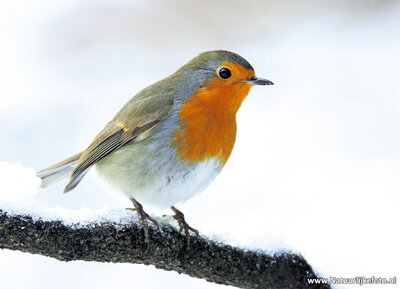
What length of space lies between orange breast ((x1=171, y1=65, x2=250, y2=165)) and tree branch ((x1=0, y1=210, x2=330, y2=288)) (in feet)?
1.43

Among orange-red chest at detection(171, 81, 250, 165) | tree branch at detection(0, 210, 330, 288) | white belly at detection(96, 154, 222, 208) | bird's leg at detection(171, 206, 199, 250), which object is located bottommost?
tree branch at detection(0, 210, 330, 288)

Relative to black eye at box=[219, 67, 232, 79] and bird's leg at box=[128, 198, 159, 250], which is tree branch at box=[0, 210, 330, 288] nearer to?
bird's leg at box=[128, 198, 159, 250]

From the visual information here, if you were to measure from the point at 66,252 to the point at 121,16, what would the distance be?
3.76 metres

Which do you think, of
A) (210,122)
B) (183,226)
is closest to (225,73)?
(210,122)

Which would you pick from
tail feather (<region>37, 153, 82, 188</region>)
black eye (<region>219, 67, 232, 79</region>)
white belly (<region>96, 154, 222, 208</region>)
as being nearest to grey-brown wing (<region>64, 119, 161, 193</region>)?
white belly (<region>96, 154, 222, 208</region>)

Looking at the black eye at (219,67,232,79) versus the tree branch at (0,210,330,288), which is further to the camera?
the black eye at (219,67,232,79)

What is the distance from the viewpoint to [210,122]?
9.42 ft

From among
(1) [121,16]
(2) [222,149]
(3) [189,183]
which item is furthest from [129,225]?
(1) [121,16]

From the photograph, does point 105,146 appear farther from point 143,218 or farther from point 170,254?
point 170,254

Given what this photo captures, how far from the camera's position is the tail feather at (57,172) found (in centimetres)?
320

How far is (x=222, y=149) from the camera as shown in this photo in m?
2.92

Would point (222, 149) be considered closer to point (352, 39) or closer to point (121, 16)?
point (121, 16)

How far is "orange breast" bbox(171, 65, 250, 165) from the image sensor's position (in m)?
2.80

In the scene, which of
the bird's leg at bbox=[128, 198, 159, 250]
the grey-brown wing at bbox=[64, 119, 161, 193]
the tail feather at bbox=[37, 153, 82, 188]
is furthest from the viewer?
the tail feather at bbox=[37, 153, 82, 188]
